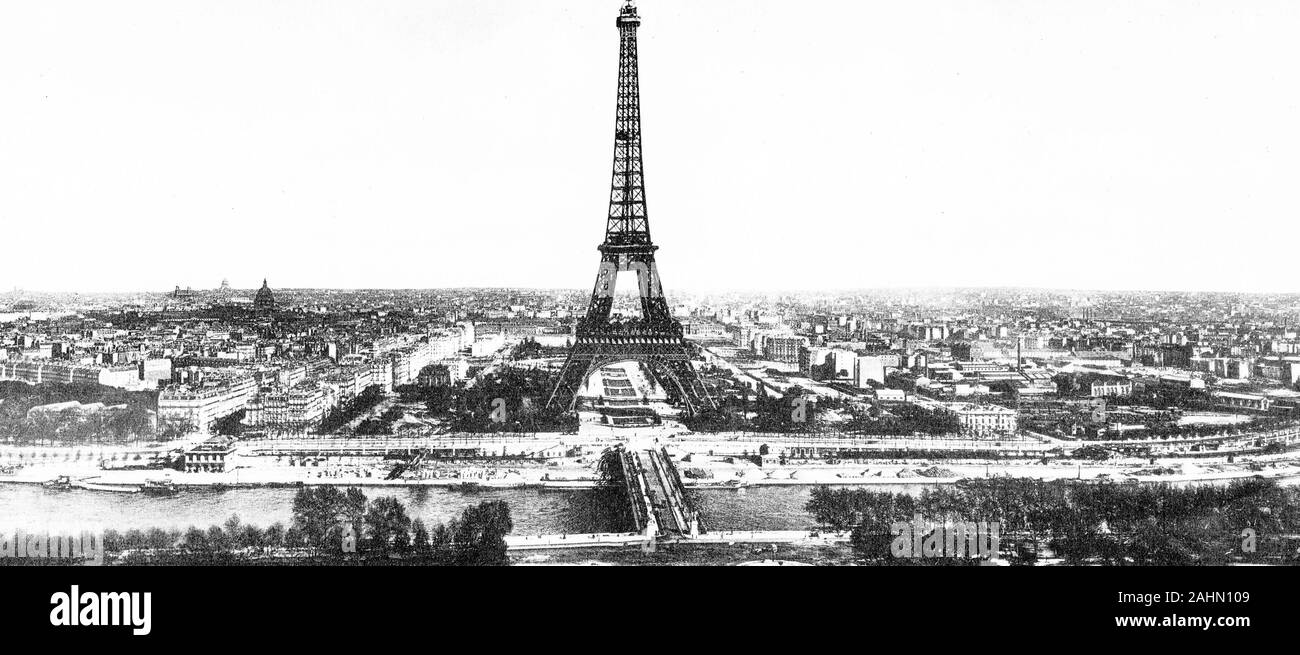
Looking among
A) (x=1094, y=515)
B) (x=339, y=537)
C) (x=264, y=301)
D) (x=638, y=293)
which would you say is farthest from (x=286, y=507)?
(x=1094, y=515)

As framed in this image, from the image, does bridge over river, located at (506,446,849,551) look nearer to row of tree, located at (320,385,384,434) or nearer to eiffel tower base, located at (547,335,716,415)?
eiffel tower base, located at (547,335,716,415)

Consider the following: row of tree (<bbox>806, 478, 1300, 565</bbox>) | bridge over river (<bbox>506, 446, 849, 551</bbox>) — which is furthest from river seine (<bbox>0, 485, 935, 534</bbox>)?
row of tree (<bbox>806, 478, 1300, 565</bbox>)

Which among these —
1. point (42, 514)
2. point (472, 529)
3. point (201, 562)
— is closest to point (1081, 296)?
point (472, 529)

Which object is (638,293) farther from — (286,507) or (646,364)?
(286,507)

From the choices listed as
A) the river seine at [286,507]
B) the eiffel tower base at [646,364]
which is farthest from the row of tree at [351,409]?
the eiffel tower base at [646,364]
